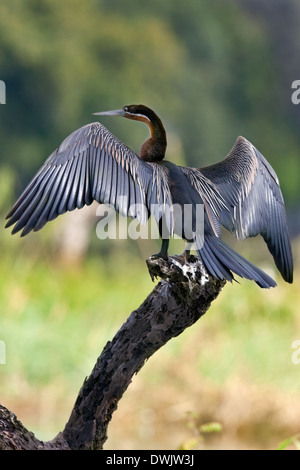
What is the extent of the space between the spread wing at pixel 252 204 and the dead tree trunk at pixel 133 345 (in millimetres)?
420

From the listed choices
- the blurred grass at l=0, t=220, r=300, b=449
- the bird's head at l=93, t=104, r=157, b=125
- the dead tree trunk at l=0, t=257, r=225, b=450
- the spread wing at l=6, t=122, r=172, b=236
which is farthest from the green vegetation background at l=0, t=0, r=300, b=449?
the bird's head at l=93, t=104, r=157, b=125

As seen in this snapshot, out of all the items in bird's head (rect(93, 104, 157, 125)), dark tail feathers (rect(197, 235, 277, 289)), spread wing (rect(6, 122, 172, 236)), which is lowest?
dark tail feathers (rect(197, 235, 277, 289))

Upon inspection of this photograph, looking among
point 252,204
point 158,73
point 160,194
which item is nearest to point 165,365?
point 252,204

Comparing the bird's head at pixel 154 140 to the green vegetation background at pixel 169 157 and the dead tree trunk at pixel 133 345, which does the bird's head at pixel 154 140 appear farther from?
the green vegetation background at pixel 169 157

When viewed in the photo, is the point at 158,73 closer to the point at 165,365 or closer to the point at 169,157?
the point at 169,157

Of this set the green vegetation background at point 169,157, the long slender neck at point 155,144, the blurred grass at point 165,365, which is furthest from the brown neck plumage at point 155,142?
the blurred grass at point 165,365

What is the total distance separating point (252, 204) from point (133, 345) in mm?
742

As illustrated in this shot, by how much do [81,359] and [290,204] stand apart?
327 inches

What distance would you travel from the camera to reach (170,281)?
7.83 feet

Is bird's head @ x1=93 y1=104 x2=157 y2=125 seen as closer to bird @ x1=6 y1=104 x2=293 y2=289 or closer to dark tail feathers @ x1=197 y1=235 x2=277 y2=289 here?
bird @ x1=6 y1=104 x2=293 y2=289

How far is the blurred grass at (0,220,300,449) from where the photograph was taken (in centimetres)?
533

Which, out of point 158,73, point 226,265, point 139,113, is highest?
point 158,73

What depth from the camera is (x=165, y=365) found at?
5.57m
